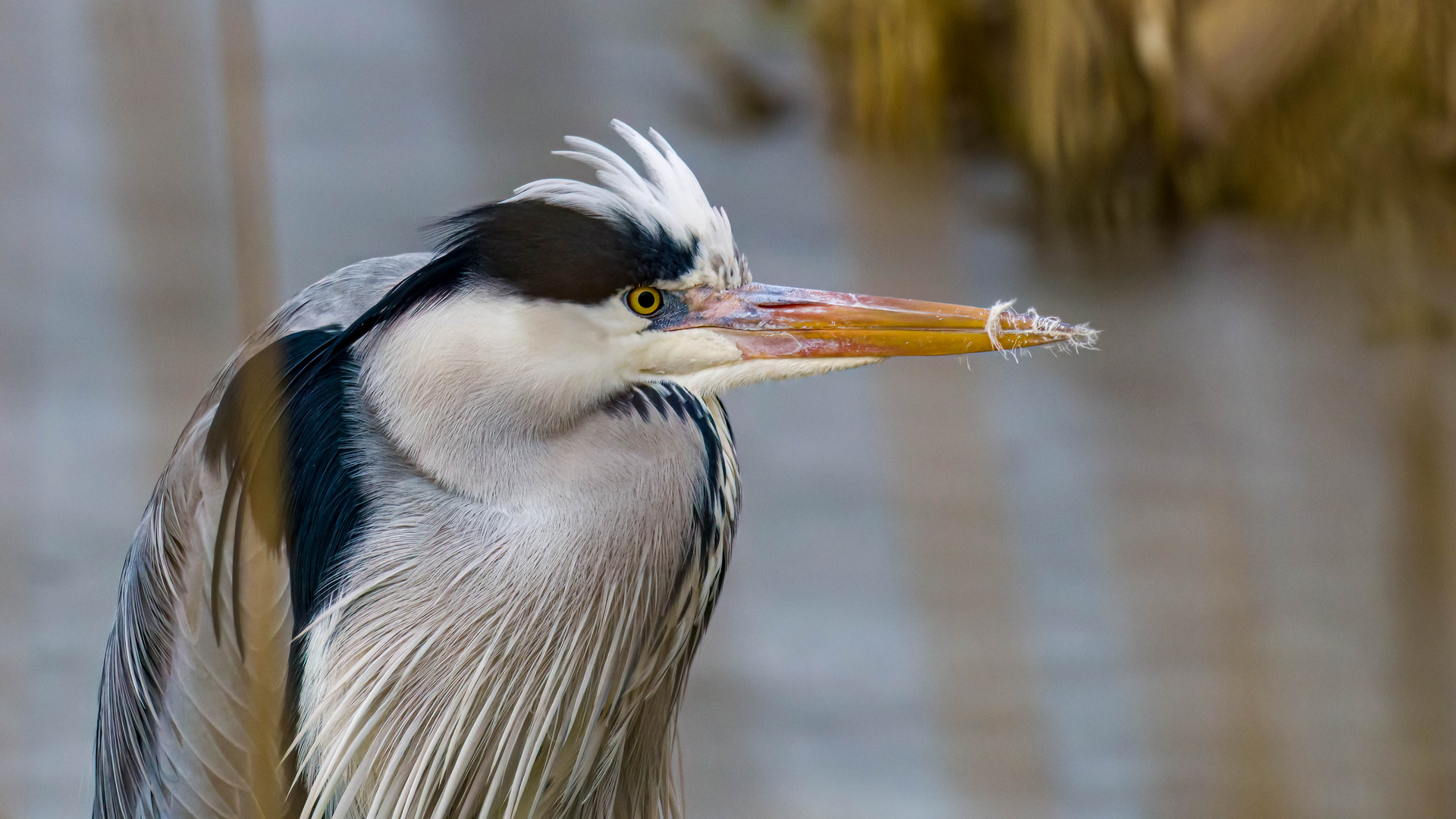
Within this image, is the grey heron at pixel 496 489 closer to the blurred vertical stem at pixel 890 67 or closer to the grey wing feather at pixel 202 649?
the grey wing feather at pixel 202 649

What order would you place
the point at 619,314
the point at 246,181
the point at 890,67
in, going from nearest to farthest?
the point at 246,181 < the point at 619,314 < the point at 890,67

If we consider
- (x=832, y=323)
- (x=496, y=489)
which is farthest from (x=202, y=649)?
(x=832, y=323)

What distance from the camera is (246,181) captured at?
75 cm

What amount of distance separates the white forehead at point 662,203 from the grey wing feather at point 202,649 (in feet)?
0.93

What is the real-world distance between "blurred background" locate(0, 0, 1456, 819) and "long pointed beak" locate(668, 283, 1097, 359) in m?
0.07

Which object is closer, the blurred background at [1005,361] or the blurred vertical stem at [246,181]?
the blurred vertical stem at [246,181]

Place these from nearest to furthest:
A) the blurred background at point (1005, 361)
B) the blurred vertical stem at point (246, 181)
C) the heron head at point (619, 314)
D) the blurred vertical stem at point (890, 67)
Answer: the blurred vertical stem at point (246, 181) < the heron head at point (619, 314) < the blurred background at point (1005, 361) < the blurred vertical stem at point (890, 67)

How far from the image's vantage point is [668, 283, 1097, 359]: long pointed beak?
3.41ft

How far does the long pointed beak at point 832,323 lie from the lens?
1.04 metres

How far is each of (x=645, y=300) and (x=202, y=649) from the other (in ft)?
1.60

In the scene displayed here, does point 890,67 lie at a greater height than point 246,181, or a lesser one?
greater

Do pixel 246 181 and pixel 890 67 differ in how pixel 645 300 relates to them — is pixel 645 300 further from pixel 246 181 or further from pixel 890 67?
pixel 890 67

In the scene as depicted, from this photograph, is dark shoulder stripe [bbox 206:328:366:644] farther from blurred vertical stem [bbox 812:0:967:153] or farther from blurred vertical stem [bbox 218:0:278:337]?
blurred vertical stem [bbox 812:0:967:153]

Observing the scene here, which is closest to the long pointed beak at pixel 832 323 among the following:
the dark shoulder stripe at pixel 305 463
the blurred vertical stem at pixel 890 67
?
the dark shoulder stripe at pixel 305 463
